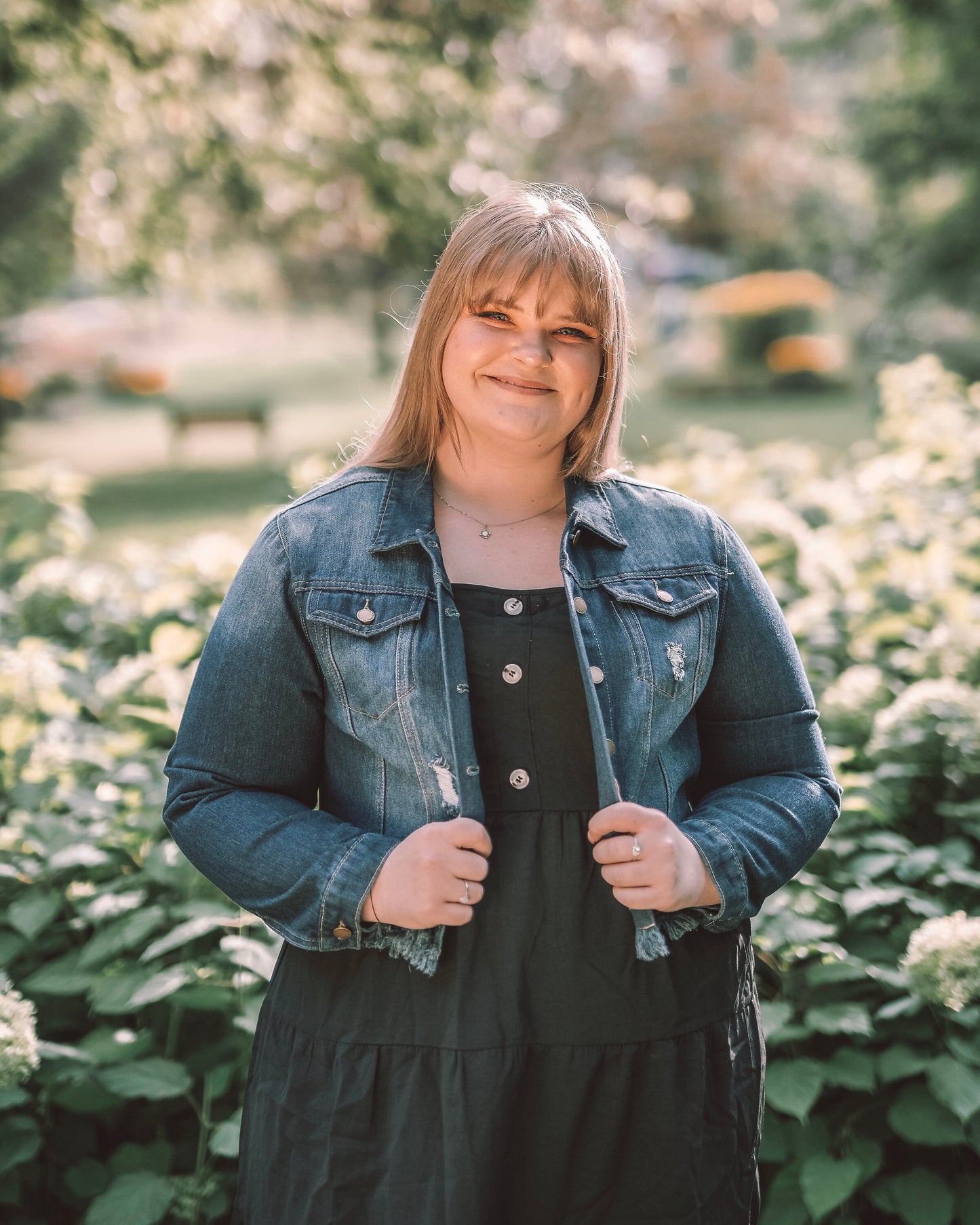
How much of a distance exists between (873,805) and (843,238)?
28467 millimetres

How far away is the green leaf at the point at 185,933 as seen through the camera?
2174mm

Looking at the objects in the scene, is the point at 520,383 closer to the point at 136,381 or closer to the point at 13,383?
the point at 13,383

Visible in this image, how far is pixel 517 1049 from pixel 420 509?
0.81m

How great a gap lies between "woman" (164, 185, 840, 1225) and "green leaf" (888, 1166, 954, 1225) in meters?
0.43

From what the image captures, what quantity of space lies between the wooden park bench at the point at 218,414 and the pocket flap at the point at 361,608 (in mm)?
13707

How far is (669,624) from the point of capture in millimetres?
1815

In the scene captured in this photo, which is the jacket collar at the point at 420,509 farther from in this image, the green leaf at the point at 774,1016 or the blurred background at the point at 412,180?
A: the green leaf at the point at 774,1016

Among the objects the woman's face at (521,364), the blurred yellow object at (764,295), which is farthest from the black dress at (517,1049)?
the blurred yellow object at (764,295)

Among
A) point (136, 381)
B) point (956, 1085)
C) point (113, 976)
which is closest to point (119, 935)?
point (113, 976)

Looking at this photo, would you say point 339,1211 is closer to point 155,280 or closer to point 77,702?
point 77,702

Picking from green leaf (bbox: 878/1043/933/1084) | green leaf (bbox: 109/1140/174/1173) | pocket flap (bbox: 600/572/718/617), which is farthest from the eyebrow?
green leaf (bbox: 109/1140/174/1173)

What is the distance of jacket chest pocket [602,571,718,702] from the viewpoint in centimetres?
179

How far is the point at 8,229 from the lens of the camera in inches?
488

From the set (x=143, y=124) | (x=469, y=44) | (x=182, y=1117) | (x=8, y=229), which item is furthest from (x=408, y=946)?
(x=8, y=229)
